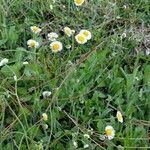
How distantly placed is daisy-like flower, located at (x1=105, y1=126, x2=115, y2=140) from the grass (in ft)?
0.07

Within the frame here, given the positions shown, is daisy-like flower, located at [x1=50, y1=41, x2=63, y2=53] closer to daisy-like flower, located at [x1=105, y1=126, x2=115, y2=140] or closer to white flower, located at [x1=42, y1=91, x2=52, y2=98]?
white flower, located at [x1=42, y1=91, x2=52, y2=98]

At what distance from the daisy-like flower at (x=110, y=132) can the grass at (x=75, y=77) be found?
0.07ft

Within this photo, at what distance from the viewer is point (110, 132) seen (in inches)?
69.1

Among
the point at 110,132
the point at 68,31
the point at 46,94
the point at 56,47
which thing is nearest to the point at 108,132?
the point at 110,132

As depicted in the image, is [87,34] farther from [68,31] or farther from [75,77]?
[75,77]

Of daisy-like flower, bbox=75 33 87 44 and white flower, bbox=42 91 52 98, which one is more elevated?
daisy-like flower, bbox=75 33 87 44

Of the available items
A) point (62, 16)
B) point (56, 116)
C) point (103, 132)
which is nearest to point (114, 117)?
point (103, 132)

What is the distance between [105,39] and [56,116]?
601 millimetres

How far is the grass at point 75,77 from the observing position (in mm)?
1736

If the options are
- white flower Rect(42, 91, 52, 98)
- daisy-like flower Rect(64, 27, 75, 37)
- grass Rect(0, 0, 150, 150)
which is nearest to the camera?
grass Rect(0, 0, 150, 150)

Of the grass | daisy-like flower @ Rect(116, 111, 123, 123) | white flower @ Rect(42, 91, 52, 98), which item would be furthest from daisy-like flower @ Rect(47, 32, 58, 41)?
daisy-like flower @ Rect(116, 111, 123, 123)

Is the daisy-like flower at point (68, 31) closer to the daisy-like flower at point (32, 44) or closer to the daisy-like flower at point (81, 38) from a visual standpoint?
the daisy-like flower at point (81, 38)

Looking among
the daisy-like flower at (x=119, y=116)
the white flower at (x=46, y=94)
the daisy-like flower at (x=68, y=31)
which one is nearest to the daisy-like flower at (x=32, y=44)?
the daisy-like flower at (x=68, y=31)

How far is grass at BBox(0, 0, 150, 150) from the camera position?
5.70ft
